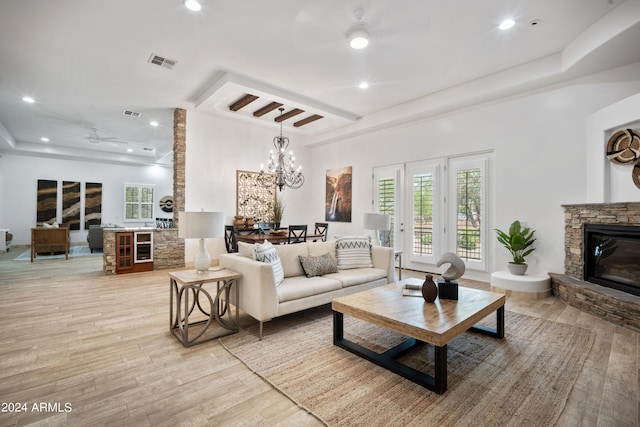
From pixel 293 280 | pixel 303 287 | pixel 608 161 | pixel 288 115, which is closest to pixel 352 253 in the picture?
pixel 293 280

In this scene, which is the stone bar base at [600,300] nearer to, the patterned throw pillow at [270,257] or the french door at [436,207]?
the french door at [436,207]

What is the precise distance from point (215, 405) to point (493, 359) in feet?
7.08

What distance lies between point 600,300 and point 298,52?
15.6 ft

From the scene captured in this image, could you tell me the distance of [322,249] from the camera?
4.09 metres

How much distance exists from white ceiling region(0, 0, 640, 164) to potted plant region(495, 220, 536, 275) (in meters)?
2.16

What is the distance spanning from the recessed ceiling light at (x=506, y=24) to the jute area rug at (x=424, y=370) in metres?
3.38

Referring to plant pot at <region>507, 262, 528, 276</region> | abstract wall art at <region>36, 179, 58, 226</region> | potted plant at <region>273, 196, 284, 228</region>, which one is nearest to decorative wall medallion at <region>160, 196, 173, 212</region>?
abstract wall art at <region>36, 179, 58, 226</region>

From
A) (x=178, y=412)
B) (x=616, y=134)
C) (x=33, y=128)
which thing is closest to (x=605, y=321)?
(x=616, y=134)

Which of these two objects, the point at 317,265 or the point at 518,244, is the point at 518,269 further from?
the point at 317,265

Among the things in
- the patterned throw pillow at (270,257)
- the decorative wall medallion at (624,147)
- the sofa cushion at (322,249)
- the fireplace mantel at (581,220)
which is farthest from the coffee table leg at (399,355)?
the decorative wall medallion at (624,147)

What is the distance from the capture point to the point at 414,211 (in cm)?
627

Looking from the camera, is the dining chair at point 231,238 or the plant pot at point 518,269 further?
the dining chair at point 231,238

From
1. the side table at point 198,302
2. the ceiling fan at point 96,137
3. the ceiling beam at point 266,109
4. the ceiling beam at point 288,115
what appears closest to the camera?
the side table at point 198,302

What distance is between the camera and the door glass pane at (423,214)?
5.99m
